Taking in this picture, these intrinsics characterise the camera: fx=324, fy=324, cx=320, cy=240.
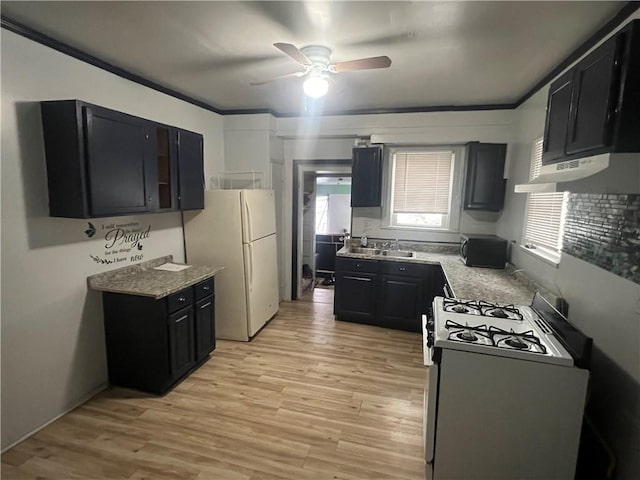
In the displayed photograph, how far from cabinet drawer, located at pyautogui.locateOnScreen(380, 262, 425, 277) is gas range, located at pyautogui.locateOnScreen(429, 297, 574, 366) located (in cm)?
149

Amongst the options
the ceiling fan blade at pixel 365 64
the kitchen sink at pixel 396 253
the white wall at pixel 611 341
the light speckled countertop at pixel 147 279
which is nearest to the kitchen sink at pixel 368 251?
the kitchen sink at pixel 396 253

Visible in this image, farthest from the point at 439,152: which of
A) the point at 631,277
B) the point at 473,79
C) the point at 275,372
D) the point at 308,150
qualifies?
the point at 275,372

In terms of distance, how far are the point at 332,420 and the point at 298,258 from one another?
271 centimetres

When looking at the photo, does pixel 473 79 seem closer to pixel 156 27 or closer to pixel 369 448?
pixel 156 27

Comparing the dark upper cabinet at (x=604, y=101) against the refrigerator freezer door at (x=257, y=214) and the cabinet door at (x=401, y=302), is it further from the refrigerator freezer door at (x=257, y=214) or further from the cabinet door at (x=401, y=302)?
the refrigerator freezer door at (x=257, y=214)

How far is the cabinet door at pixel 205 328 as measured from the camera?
2.94 m

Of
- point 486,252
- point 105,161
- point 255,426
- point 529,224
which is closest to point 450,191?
point 486,252

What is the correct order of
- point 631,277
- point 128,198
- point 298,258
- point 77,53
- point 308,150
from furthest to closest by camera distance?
1. point 298,258
2. point 308,150
3. point 128,198
4. point 77,53
5. point 631,277

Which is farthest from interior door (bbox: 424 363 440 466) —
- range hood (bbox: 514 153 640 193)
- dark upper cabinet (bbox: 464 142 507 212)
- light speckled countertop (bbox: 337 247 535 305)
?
dark upper cabinet (bbox: 464 142 507 212)

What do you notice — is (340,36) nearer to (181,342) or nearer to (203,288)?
(203,288)

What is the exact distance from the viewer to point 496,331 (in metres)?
1.77

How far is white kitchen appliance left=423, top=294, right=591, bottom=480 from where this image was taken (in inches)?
60.6

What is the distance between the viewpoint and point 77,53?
2.31 meters

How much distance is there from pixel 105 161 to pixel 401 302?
3.18m
